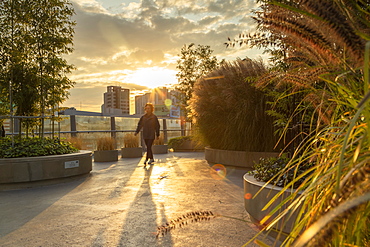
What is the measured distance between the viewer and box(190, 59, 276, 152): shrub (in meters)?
7.59

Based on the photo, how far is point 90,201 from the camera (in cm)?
500

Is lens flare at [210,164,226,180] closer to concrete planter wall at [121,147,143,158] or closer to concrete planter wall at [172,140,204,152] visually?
concrete planter wall at [121,147,143,158]

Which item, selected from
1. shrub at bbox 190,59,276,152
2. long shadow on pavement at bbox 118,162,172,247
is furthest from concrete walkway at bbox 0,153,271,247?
shrub at bbox 190,59,276,152

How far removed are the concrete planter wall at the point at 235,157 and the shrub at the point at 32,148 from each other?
12.7ft

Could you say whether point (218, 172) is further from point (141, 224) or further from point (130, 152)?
point (130, 152)

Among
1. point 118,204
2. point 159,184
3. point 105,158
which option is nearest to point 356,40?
point 118,204

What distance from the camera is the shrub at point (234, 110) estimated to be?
7.59m

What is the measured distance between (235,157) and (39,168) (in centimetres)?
468

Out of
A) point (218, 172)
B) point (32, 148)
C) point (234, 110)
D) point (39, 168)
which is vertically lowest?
point (218, 172)

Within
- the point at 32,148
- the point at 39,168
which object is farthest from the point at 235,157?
the point at 32,148

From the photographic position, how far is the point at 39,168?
21.6 ft

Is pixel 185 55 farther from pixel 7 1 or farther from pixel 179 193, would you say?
pixel 179 193

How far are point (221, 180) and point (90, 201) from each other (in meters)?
2.89

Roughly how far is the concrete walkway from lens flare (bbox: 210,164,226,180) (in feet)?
0.48
